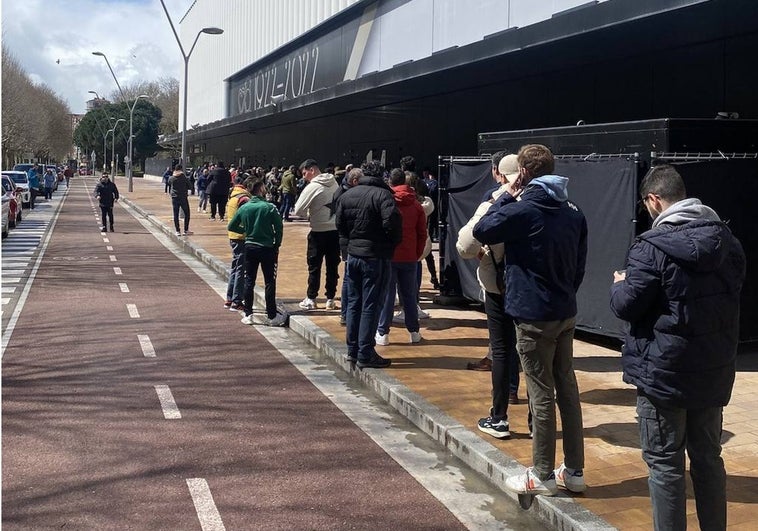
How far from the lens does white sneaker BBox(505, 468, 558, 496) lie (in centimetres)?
488

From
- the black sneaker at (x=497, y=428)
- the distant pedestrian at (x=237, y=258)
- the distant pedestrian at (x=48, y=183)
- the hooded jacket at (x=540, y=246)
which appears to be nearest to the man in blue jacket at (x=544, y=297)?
the hooded jacket at (x=540, y=246)

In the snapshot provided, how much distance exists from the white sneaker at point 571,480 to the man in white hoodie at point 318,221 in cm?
606

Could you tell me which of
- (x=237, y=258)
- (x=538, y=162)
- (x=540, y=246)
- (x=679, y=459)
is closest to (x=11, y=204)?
(x=237, y=258)

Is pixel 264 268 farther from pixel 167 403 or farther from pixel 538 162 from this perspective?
pixel 538 162

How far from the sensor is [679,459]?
3.79 m

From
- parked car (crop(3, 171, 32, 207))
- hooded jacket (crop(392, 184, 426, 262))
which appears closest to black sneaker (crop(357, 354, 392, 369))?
hooded jacket (crop(392, 184, 426, 262))

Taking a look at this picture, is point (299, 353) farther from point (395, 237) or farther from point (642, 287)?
point (642, 287)

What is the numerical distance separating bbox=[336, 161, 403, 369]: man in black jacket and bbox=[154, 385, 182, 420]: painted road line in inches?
73.1

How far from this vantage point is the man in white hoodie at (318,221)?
10.8 meters

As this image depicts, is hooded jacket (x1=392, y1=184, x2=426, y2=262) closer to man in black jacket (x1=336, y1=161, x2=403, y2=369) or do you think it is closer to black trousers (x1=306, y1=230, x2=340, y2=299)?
man in black jacket (x1=336, y1=161, x2=403, y2=369)

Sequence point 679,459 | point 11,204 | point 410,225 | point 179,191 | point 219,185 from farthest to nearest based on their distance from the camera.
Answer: point 219,185
point 11,204
point 179,191
point 410,225
point 679,459

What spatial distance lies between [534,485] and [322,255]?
6762 millimetres

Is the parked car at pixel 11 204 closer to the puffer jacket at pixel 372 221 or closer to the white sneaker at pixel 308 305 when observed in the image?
the white sneaker at pixel 308 305

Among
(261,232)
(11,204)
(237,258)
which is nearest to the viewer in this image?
(261,232)
